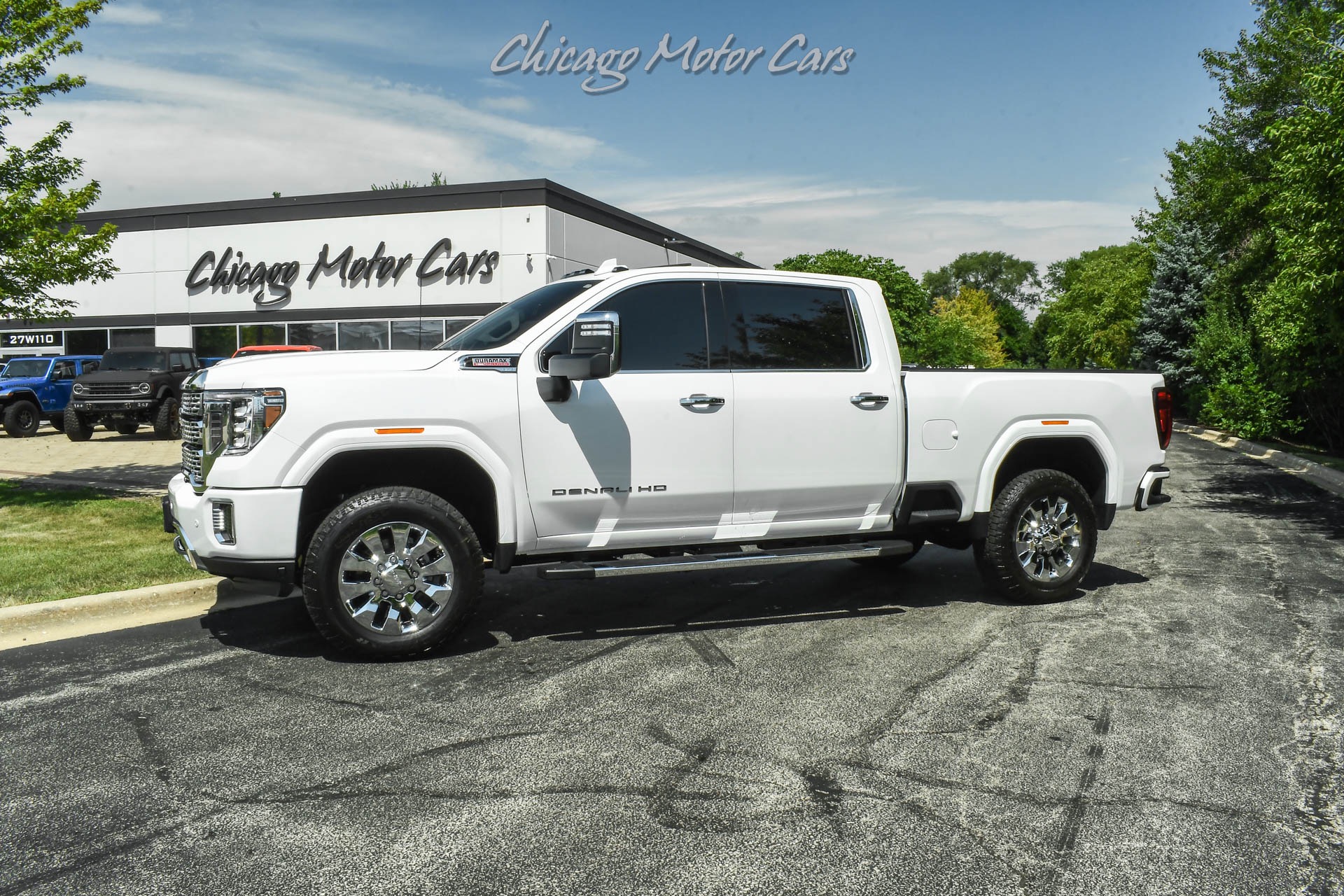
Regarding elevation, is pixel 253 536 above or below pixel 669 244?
below

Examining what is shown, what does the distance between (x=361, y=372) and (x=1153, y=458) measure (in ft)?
18.0

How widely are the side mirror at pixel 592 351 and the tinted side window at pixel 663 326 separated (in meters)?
0.22

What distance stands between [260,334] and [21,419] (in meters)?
9.34

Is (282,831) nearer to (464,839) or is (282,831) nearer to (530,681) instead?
(464,839)

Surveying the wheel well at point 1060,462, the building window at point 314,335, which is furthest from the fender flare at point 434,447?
the building window at point 314,335

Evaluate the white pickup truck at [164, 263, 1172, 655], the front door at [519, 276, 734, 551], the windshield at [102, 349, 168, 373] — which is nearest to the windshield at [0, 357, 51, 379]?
the windshield at [102, 349, 168, 373]

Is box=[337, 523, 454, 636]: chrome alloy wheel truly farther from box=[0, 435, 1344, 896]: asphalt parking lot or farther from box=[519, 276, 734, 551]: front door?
box=[519, 276, 734, 551]: front door

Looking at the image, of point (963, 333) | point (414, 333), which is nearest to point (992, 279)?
point (963, 333)

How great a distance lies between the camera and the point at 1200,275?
119 feet

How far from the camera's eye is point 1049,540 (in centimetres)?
723

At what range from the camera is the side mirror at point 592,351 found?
545 cm

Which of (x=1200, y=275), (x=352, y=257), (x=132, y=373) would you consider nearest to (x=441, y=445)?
(x=132, y=373)

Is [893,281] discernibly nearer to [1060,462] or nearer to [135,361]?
[135,361]

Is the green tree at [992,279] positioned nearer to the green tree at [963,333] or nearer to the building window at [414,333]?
the green tree at [963,333]
